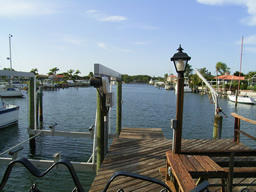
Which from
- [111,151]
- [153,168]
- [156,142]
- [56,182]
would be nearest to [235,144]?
[156,142]

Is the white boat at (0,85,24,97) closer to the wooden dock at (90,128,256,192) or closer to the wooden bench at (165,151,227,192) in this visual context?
the wooden dock at (90,128,256,192)

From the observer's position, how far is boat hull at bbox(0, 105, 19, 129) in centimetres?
1426

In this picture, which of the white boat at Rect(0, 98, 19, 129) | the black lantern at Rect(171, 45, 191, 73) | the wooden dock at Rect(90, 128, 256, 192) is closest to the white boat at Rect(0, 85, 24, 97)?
the white boat at Rect(0, 98, 19, 129)

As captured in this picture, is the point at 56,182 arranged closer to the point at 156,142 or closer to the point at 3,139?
the point at 156,142

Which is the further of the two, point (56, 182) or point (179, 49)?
point (56, 182)

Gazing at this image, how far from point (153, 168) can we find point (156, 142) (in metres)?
1.79

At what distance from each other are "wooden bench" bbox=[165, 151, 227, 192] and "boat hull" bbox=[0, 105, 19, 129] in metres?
14.1

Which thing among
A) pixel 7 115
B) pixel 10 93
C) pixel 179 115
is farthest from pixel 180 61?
pixel 10 93

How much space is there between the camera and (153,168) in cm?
455

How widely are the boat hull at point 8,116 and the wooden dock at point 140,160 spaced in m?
10.9

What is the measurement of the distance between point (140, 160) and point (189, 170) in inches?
83.2

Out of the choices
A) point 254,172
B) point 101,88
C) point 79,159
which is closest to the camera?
point 254,172

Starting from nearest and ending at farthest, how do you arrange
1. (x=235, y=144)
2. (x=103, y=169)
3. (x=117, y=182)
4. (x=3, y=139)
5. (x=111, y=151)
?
(x=117, y=182) → (x=103, y=169) → (x=111, y=151) → (x=235, y=144) → (x=3, y=139)

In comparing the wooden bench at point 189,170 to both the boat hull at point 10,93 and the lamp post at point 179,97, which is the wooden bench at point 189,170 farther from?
the boat hull at point 10,93
